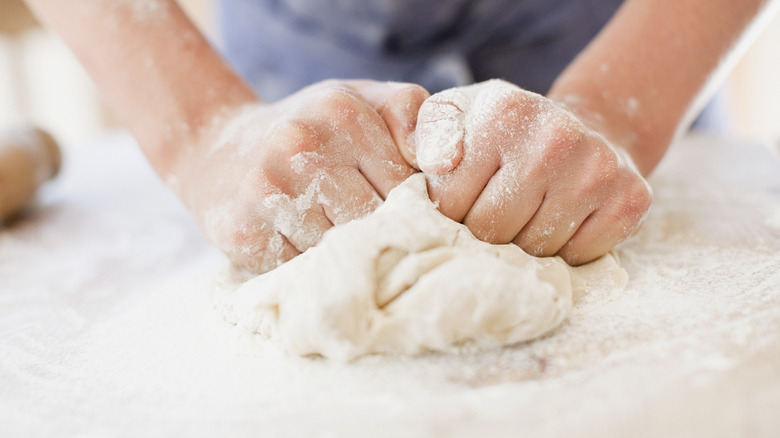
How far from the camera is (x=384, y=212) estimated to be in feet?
2.13

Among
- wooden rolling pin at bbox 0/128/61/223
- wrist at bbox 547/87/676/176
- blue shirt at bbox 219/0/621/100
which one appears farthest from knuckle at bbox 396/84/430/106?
wooden rolling pin at bbox 0/128/61/223

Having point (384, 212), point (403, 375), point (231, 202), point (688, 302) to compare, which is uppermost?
point (231, 202)

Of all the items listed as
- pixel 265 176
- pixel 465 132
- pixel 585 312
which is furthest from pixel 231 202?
pixel 585 312

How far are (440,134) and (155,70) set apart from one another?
500 millimetres

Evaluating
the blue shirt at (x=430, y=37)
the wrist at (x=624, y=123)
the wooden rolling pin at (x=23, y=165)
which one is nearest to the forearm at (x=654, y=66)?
the wrist at (x=624, y=123)

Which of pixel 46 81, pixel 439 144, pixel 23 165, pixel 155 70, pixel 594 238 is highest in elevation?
pixel 46 81

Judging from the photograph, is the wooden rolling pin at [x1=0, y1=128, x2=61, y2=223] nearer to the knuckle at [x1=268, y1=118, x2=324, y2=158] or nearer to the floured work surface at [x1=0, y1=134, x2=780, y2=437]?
the floured work surface at [x1=0, y1=134, x2=780, y2=437]

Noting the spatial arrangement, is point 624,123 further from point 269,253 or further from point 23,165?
point 23,165

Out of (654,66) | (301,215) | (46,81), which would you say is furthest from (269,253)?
(46,81)

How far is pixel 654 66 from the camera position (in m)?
0.89

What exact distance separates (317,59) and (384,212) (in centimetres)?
86

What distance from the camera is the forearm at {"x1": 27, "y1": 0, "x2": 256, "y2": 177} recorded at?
852 millimetres

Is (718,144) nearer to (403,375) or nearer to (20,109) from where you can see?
(403,375)

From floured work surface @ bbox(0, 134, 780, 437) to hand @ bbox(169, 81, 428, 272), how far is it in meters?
0.13
